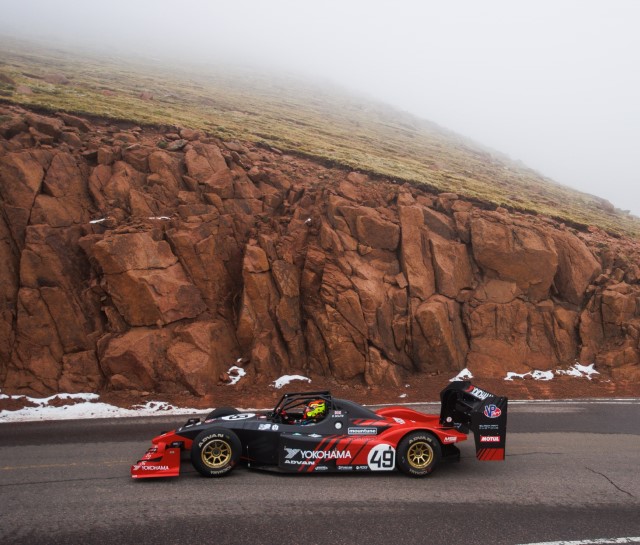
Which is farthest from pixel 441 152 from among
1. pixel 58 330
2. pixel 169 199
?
pixel 58 330

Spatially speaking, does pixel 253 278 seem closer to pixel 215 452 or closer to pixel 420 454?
pixel 215 452

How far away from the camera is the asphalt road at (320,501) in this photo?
5473 millimetres

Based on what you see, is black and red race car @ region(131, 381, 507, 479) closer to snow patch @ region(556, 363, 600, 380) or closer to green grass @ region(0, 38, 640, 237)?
snow patch @ region(556, 363, 600, 380)

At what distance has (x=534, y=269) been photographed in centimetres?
1641

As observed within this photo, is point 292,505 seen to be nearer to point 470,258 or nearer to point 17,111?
point 470,258

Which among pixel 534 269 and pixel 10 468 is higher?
pixel 534 269

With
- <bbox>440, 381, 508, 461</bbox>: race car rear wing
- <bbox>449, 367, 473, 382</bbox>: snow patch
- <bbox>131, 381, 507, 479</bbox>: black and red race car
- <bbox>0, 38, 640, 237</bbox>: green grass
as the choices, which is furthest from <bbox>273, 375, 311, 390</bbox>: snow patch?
<bbox>0, 38, 640, 237</bbox>: green grass

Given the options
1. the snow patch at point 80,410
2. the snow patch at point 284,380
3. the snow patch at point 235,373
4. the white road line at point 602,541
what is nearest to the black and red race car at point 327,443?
the white road line at point 602,541

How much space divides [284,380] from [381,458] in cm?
679

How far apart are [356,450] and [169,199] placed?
40.0 ft

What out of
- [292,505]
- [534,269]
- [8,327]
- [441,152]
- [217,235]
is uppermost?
[441,152]

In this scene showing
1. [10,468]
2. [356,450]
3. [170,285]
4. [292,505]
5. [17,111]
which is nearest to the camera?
[292,505]

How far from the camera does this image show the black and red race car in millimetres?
7016

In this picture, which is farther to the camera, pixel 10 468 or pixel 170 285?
pixel 170 285
